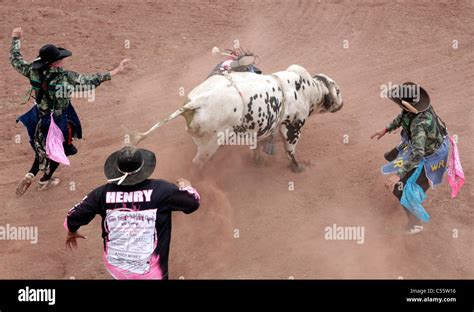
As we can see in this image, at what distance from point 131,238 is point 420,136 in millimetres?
3140

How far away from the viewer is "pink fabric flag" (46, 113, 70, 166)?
248 inches

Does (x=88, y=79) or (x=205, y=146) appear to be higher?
(x=88, y=79)

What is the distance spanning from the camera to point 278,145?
314 inches

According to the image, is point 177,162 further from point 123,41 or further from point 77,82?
point 123,41

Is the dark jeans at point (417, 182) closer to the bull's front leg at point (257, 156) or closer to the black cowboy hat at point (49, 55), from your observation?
the bull's front leg at point (257, 156)

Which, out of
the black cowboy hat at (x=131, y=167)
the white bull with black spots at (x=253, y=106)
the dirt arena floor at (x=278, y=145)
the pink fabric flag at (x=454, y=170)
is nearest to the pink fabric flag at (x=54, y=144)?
the dirt arena floor at (x=278, y=145)

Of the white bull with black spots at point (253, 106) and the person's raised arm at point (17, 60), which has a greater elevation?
the person's raised arm at point (17, 60)

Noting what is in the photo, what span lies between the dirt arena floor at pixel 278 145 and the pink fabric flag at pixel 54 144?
2.30 ft

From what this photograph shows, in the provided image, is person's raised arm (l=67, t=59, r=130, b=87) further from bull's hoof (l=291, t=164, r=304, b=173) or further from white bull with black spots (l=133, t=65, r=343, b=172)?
bull's hoof (l=291, t=164, r=304, b=173)

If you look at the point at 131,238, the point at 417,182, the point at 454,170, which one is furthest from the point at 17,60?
the point at 454,170

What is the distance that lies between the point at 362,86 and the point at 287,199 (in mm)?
3295

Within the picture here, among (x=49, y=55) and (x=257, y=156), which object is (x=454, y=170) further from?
(x=49, y=55)

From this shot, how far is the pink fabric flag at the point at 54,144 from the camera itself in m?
6.29

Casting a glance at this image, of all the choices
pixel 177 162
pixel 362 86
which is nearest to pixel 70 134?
pixel 177 162
